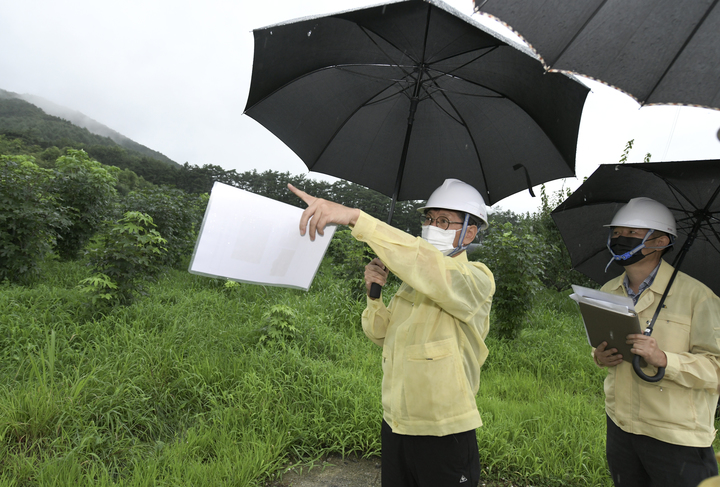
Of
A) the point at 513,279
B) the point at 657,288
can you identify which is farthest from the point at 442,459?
the point at 513,279

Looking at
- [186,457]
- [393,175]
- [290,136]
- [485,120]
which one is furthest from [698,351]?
[186,457]

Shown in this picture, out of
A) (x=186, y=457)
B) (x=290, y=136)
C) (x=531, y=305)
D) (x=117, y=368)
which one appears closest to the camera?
(x=290, y=136)

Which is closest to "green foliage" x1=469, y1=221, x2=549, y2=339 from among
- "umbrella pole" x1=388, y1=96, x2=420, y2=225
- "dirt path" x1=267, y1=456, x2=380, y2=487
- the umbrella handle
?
"dirt path" x1=267, y1=456, x2=380, y2=487

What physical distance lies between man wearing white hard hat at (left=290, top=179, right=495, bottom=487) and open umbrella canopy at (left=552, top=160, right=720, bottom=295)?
0.77 m

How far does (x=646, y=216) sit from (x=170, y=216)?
8251mm

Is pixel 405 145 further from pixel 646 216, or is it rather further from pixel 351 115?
pixel 646 216

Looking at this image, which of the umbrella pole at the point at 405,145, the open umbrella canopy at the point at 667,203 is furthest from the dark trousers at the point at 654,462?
the umbrella pole at the point at 405,145

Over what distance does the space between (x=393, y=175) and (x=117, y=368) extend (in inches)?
131

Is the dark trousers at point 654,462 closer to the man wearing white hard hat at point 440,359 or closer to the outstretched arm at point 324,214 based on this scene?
the man wearing white hard hat at point 440,359

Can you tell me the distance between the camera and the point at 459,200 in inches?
70.5

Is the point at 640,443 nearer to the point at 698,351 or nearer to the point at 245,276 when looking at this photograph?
the point at 698,351

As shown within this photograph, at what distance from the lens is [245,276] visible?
59.7 inches

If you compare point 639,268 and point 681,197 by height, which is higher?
point 681,197

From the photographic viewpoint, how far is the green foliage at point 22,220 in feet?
19.4
